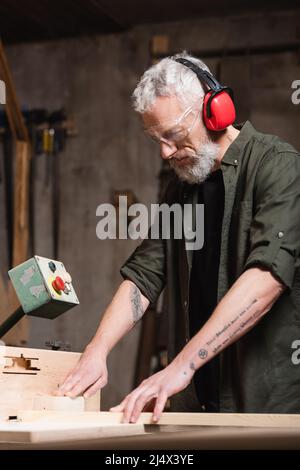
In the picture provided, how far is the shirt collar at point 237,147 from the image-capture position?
246cm

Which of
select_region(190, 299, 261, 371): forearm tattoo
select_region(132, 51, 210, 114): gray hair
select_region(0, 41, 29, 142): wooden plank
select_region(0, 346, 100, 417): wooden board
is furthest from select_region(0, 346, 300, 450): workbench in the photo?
select_region(0, 41, 29, 142): wooden plank

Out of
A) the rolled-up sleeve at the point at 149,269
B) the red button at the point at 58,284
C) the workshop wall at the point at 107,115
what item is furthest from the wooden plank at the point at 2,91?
the red button at the point at 58,284

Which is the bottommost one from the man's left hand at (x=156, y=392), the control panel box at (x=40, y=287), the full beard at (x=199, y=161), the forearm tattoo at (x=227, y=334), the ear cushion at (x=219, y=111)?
the man's left hand at (x=156, y=392)

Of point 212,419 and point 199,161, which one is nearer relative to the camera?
point 212,419

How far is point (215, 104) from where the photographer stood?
2412 millimetres

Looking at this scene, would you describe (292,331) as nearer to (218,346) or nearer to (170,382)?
(218,346)

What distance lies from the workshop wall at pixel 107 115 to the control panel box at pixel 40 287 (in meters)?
3.10

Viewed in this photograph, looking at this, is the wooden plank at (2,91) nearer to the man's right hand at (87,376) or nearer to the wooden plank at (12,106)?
the wooden plank at (12,106)

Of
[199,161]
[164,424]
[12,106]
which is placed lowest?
[164,424]

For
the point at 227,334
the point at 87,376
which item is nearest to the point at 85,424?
the point at 227,334

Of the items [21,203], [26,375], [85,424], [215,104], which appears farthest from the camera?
[21,203]

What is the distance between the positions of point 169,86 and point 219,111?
0.59 feet

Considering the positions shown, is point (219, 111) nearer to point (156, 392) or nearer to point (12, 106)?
point (156, 392)

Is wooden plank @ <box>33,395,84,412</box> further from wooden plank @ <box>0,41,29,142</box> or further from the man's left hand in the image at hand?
wooden plank @ <box>0,41,29,142</box>
